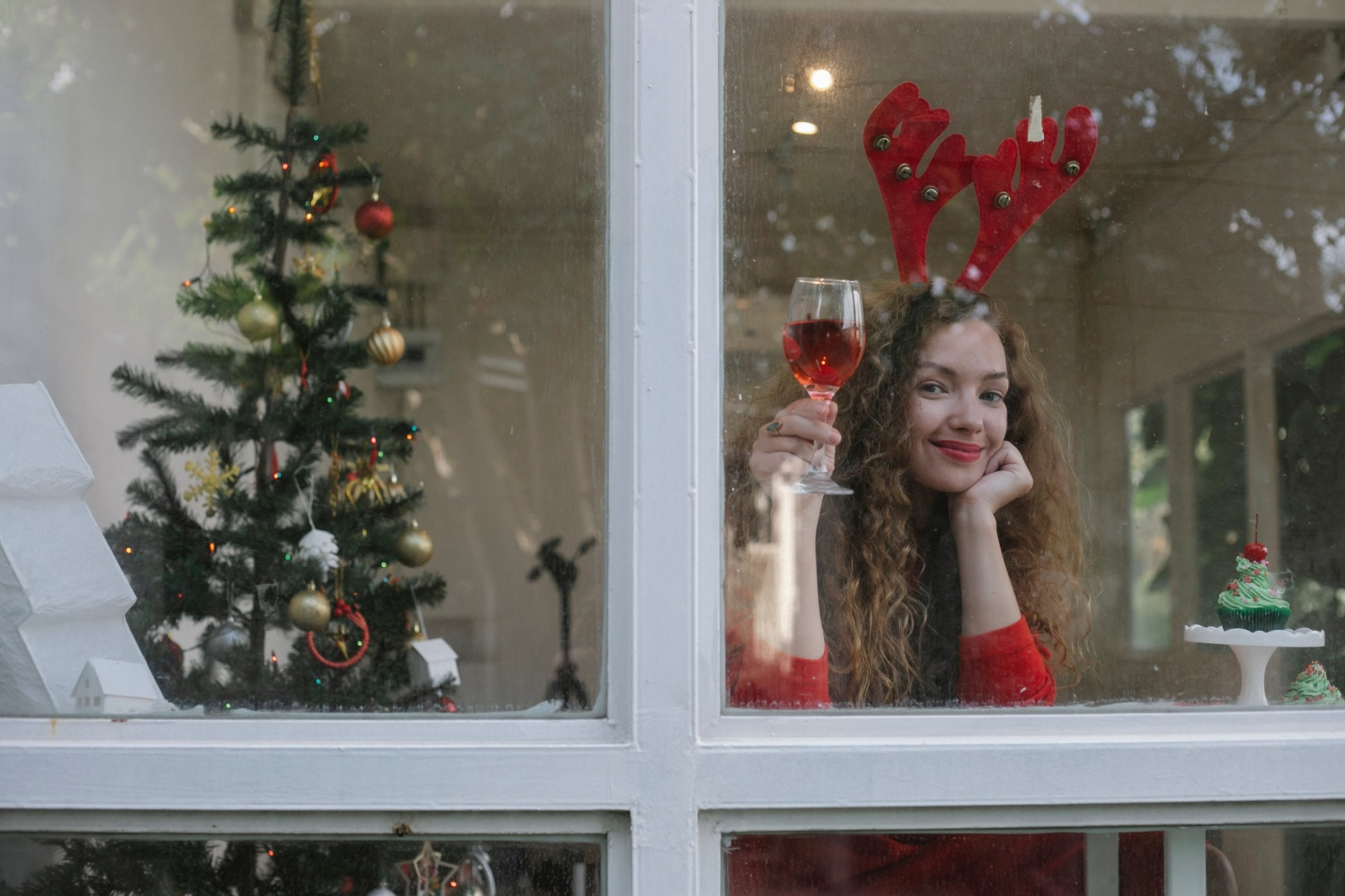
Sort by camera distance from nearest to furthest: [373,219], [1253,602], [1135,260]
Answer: [1253,602] < [1135,260] < [373,219]

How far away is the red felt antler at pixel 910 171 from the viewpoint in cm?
121

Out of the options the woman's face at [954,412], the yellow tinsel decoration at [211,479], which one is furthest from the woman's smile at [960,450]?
the yellow tinsel decoration at [211,479]

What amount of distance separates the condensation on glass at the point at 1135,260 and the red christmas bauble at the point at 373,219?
1.35 metres

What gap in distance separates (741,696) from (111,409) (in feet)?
4.15

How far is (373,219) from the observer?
2.29m

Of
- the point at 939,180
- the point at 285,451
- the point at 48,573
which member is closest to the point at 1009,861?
the point at 939,180

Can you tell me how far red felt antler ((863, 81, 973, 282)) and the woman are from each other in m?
0.06

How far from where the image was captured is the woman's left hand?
3.73ft

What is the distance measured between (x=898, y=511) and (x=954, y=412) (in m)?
0.14

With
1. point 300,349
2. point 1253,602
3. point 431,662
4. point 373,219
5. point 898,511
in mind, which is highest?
point 373,219

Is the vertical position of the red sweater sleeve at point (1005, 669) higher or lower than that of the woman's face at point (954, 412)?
lower

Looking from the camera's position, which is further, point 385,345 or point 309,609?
point 385,345

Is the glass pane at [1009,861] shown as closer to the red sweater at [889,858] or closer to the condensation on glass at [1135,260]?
the red sweater at [889,858]

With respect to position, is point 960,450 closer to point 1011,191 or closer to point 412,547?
point 1011,191
